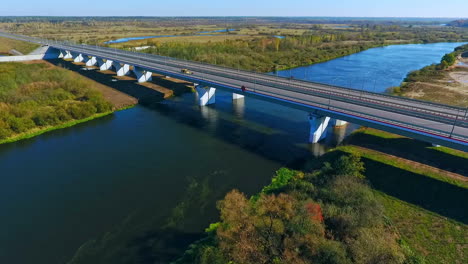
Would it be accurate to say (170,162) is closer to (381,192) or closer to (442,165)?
(381,192)

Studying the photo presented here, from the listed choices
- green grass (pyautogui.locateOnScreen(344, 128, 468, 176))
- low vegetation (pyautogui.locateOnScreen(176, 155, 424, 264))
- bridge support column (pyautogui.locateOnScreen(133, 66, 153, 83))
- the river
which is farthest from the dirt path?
bridge support column (pyautogui.locateOnScreen(133, 66, 153, 83))

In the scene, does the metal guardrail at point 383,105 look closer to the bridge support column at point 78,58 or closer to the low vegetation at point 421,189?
the low vegetation at point 421,189

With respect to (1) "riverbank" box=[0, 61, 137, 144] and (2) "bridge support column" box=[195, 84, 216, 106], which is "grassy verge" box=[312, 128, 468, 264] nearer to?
(2) "bridge support column" box=[195, 84, 216, 106]

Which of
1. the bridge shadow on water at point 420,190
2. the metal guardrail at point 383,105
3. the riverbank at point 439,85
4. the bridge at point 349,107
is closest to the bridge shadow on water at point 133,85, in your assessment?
the bridge at point 349,107

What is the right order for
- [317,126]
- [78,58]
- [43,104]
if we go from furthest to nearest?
[78,58], [43,104], [317,126]

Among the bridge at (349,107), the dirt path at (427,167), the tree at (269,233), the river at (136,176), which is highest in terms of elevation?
the bridge at (349,107)

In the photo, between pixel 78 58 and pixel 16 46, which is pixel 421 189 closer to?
pixel 78 58

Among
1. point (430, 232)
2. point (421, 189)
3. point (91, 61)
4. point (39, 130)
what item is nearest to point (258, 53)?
point (91, 61)
